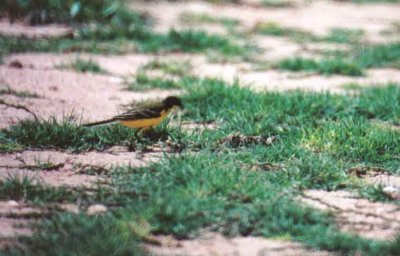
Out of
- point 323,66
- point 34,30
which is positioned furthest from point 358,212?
point 34,30

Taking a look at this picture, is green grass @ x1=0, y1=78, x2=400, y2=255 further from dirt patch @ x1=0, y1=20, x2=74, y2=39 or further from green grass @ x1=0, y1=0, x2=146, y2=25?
green grass @ x1=0, y1=0, x2=146, y2=25

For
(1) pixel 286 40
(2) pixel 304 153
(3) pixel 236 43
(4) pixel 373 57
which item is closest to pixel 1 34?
(3) pixel 236 43

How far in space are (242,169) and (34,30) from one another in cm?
488

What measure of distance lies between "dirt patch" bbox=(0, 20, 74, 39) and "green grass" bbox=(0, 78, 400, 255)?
2702mm

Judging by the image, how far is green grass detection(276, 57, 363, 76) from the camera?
6645mm

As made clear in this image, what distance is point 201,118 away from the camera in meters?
5.02

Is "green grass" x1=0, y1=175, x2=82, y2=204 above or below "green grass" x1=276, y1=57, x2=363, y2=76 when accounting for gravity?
below

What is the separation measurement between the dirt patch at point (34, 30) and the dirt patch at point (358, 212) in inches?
187

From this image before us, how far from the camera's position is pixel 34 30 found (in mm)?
7867

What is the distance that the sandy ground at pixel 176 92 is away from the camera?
3016 mm

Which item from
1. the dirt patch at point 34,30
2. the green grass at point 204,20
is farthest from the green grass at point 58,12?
the green grass at point 204,20

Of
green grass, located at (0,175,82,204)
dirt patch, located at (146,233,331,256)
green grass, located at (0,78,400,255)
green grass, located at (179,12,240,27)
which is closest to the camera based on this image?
dirt patch, located at (146,233,331,256)

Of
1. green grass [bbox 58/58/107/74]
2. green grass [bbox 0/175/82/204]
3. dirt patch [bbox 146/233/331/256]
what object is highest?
green grass [bbox 58/58/107/74]

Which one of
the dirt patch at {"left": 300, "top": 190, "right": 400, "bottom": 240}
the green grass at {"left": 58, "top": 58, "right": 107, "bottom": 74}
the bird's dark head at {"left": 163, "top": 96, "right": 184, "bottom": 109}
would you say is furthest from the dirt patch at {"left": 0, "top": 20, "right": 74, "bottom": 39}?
the dirt patch at {"left": 300, "top": 190, "right": 400, "bottom": 240}
